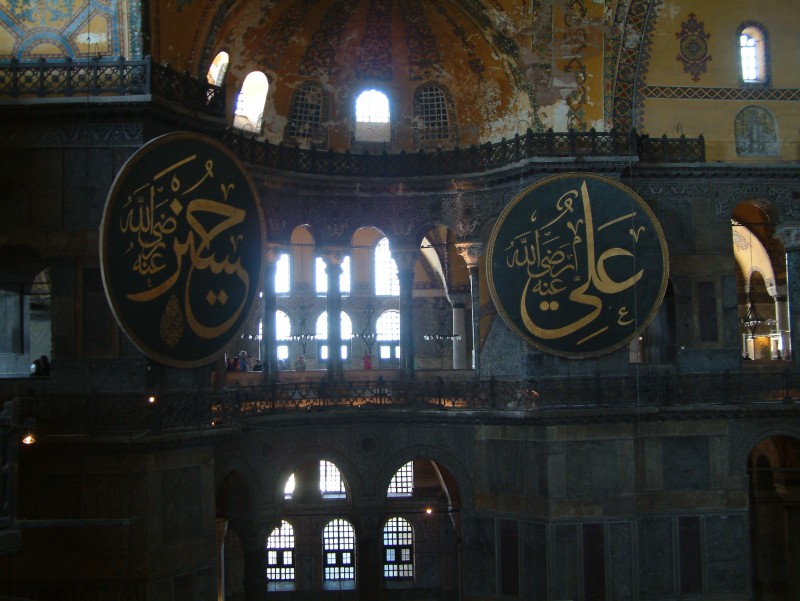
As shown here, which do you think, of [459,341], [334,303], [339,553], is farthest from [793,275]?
[339,553]

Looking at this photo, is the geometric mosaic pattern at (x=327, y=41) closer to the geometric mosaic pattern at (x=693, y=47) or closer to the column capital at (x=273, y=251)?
the column capital at (x=273, y=251)

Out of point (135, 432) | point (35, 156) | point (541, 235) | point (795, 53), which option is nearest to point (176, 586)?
point (135, 432)

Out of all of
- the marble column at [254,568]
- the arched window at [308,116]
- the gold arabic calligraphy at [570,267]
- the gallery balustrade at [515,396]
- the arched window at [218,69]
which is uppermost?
the arched window at [218,69]

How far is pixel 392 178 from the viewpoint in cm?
1994

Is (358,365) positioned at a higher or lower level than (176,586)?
higher

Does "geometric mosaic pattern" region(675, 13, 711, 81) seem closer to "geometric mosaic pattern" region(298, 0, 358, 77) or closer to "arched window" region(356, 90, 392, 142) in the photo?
"arched window" region(356, 90, 392, 142)

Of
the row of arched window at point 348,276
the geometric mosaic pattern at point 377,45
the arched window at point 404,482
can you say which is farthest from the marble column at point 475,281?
the row of arched window at point 348,276

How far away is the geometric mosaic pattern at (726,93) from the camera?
19453 millimetres

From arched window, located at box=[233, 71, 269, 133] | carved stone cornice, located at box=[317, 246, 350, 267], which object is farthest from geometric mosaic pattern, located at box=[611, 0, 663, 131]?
arched window, located at box=[233, 71, 269, 133]

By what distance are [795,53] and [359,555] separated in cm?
1251

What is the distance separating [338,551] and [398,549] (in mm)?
1494

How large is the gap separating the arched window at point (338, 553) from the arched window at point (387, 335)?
22.1ft

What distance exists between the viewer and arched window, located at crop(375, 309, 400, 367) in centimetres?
3100

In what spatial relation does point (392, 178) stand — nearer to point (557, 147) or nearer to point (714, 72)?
point (557, 147)
